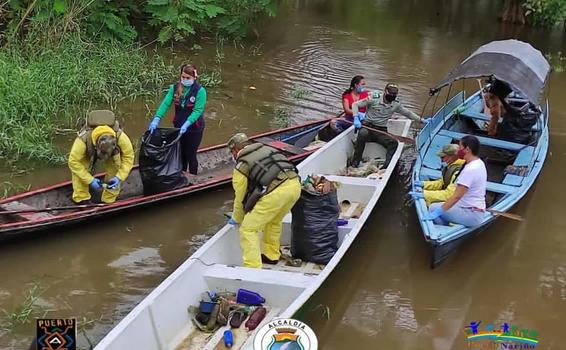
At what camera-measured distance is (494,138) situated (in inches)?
379

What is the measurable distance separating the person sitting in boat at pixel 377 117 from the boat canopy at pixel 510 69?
546 millimetres

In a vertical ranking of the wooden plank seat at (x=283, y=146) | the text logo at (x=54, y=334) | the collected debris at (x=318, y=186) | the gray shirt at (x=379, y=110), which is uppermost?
the gray shirt at (x=379, y=110)

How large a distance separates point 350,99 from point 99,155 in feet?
12.2

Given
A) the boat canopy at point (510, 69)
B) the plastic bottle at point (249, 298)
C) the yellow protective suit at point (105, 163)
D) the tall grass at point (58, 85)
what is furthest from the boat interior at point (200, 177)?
the plastic bottle at point (249, 298)

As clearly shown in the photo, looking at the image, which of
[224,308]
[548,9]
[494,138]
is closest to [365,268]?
[224,308]

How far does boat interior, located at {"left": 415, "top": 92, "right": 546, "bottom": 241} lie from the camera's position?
7.71 m

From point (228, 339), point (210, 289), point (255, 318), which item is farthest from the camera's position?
point (210, 289)

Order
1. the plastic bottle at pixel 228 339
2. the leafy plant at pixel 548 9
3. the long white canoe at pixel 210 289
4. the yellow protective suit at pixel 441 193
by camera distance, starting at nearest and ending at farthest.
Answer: the long white canoe at pixel 210 289 → the plastic bottle at pixel 228 339 → the yellow protective suit at pixel 441 193 → the leafy plant at pixel 548 9

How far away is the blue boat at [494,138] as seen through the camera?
24.5ft

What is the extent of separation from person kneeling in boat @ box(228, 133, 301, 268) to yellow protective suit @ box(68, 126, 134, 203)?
1746 mm

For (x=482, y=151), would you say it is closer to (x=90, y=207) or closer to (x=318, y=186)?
(x=318, y=186)

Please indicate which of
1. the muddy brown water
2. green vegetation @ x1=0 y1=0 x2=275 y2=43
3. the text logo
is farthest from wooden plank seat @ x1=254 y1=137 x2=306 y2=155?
the text logo

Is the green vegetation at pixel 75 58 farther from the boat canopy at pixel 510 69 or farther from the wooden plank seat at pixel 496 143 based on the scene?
the boat canopy at pixel 510 69

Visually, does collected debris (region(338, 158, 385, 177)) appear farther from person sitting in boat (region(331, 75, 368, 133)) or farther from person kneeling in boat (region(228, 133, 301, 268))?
person kneeling in boat (region(228, 133, 301, 268))
